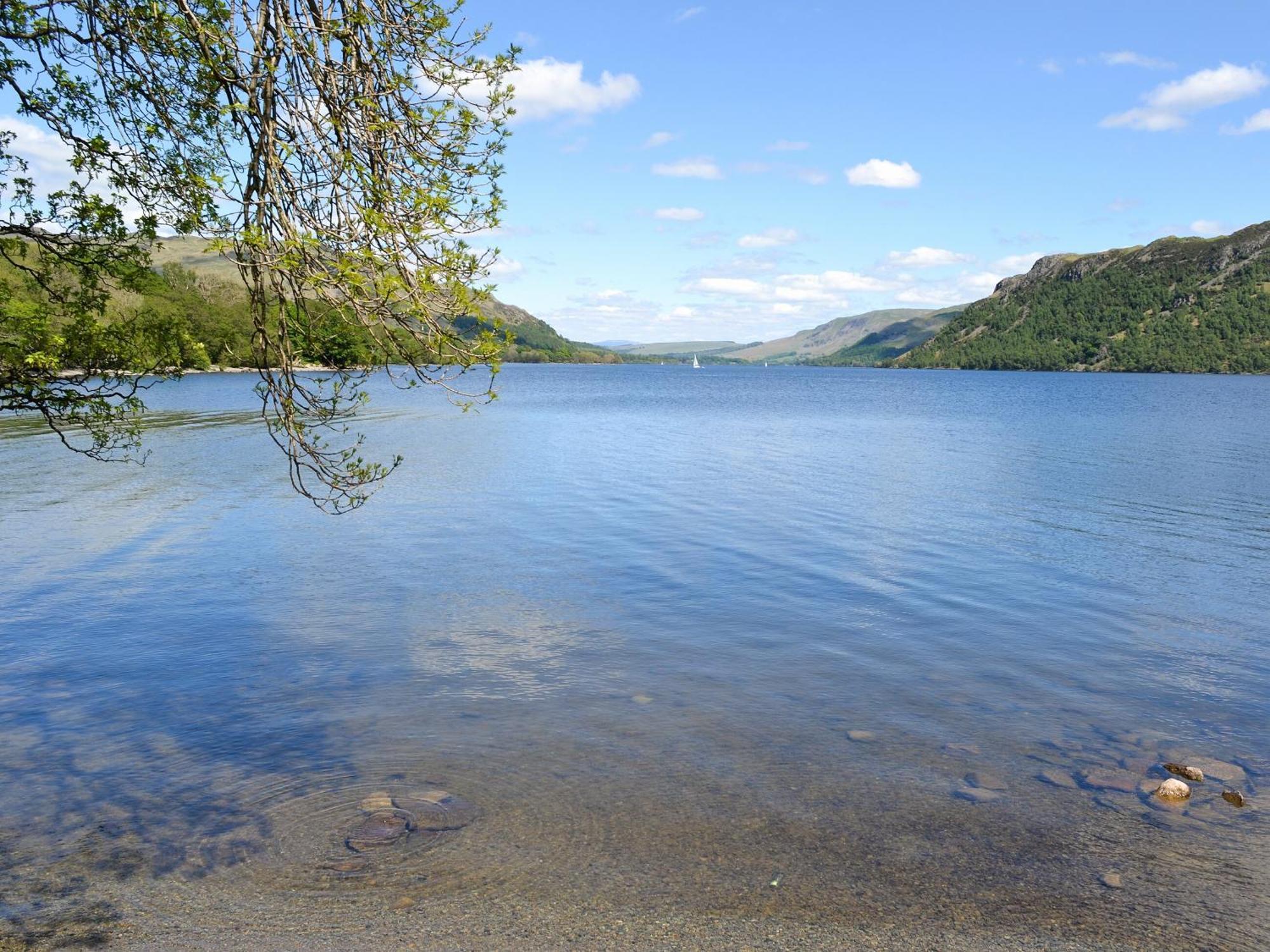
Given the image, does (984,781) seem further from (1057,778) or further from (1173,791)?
(1173,791)

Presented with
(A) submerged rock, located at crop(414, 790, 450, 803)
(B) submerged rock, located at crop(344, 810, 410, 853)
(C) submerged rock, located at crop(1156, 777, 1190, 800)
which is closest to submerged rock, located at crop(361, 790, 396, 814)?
(B) submerged rock, located at crop(344, 810, 410, 853)

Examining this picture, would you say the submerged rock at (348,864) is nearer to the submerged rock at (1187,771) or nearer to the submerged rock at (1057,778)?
the submerged rock at (1057,778)

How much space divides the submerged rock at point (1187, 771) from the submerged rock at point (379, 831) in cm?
1009

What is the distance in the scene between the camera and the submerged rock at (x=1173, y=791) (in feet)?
36.4

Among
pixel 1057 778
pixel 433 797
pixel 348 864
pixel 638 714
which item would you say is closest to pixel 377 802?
pixel 433 797

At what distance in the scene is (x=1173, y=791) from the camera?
11.1 m

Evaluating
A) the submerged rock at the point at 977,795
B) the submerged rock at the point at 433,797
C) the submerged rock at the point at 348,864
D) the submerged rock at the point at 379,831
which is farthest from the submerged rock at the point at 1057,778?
the submerged rock at the point at 348,864

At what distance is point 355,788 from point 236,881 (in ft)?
7.07

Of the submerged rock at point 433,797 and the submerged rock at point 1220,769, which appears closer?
the submerged rock at point 433,797

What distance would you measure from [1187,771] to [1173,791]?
873 mm

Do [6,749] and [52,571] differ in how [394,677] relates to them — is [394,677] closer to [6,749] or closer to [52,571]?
[6,749]

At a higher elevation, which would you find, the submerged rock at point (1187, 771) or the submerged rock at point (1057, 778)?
the submerged rock at point (1187, 771)

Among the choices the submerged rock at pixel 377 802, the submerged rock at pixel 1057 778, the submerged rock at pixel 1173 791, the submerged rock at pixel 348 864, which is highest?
the submerged rock at pixel 1173 791

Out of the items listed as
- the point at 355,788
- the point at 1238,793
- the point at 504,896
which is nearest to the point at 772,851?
the point at 504,896
